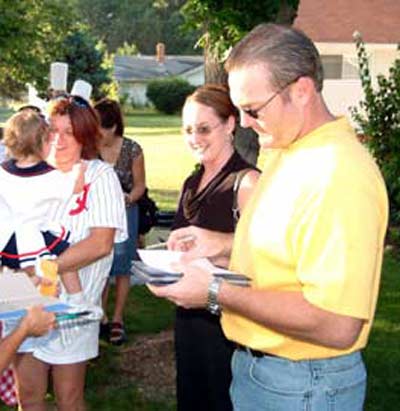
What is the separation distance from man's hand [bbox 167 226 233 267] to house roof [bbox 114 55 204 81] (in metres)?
58.4

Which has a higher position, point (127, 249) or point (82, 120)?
point (82, 120)

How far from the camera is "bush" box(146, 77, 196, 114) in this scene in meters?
47.5

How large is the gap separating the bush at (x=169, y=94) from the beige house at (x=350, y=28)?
1904cm

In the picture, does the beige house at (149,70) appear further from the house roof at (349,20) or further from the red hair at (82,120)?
the red hair at (82,120)

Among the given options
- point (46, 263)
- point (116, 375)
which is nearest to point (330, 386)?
point (46, 263)

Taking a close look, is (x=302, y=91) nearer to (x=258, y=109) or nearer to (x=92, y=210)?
(x=258, y=109)

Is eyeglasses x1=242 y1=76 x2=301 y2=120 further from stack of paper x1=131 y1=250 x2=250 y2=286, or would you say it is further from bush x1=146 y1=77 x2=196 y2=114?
bush x1=146 y1=77 x2=196 y2=114

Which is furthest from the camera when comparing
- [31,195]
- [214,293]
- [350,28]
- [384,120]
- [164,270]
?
[350,28]

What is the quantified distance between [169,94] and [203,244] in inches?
1773

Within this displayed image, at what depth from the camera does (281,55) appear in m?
2.38

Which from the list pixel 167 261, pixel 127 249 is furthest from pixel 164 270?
pixel 127 249

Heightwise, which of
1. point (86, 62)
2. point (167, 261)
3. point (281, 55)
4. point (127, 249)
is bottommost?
point (86, 62)

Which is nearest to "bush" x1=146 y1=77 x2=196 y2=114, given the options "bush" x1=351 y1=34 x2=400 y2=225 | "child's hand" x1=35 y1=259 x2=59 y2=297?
"bush" x1=351 y1=34 x2=400 y2=225

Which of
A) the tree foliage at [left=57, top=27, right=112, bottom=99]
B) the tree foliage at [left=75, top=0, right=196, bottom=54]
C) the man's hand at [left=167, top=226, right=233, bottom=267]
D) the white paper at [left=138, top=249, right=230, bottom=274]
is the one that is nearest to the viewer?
the white paper at [left=138, top=249, right=230, bottom=274]
